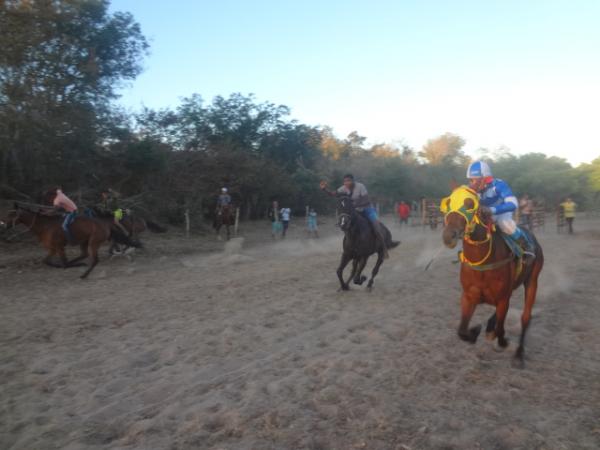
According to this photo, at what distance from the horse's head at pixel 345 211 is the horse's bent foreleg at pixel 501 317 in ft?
12.4

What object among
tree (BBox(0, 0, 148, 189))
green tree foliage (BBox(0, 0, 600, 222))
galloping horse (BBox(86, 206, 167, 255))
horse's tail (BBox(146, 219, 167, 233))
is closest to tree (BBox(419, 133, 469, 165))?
green tree foliage (BBox(0, 0, 600, 222))

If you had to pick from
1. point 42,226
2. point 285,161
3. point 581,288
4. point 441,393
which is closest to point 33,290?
point 42,226

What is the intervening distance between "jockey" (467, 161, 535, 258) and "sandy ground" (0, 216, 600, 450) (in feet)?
4.86

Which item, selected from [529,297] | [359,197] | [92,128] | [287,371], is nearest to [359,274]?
[359,197]

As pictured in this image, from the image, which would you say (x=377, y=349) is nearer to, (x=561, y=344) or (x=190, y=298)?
(x=561, y=344)

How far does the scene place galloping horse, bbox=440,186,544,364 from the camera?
4.64 m

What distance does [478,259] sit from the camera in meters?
4.90

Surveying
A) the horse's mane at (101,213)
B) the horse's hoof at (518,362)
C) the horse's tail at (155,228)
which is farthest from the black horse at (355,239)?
the horse's tail at (155,228)

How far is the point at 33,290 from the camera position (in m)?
9.86

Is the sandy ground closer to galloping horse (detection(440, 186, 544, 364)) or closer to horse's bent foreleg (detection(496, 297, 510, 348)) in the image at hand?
horse's bent foreleg (detection(496, 297, 510, 348))

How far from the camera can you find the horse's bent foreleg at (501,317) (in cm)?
499

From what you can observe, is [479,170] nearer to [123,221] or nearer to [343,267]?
[343,267]

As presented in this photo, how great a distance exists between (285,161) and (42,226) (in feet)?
94.3

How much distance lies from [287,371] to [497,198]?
3180mm
